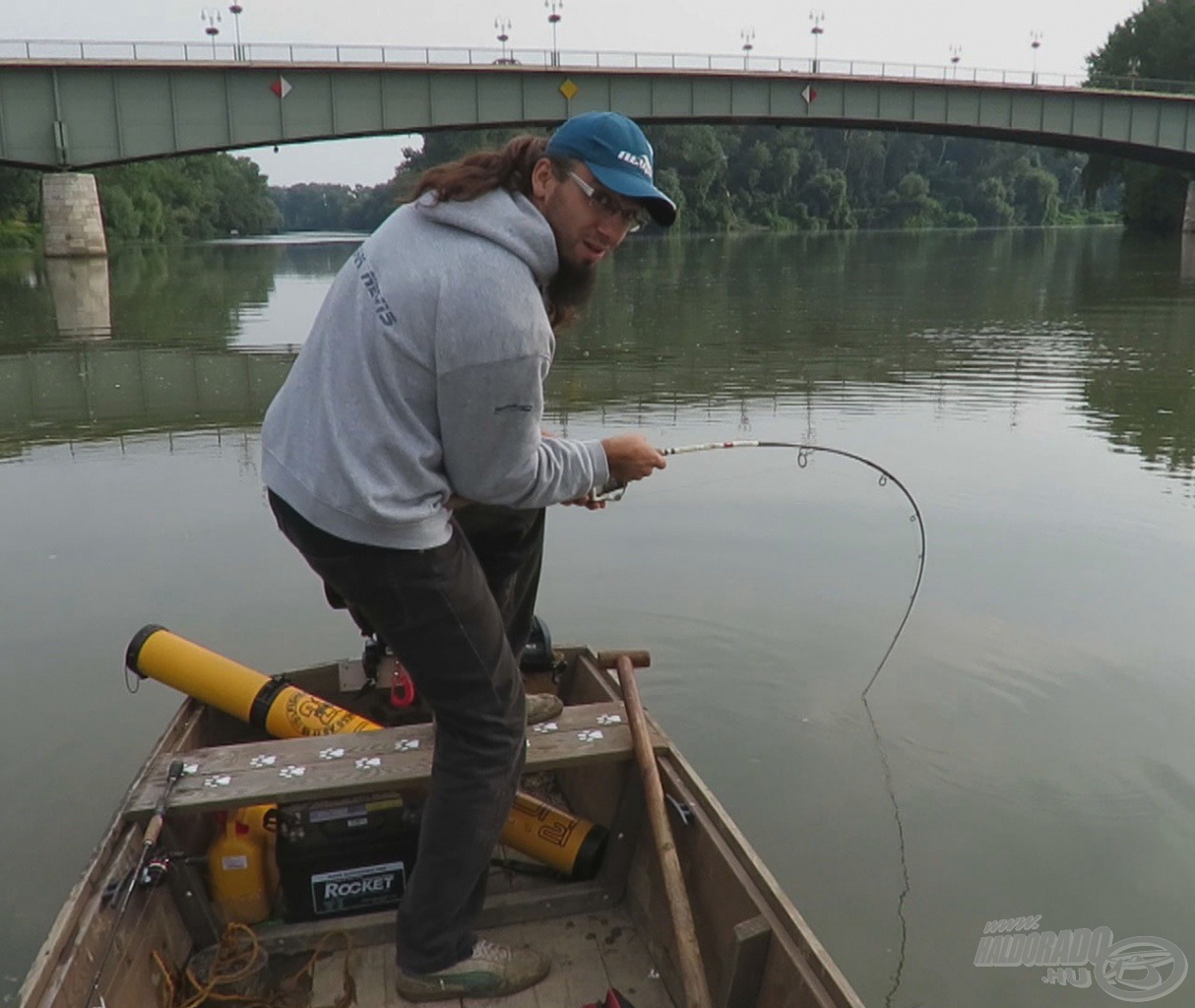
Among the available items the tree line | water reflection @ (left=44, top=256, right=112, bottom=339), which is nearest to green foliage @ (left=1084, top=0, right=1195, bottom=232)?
the tree line

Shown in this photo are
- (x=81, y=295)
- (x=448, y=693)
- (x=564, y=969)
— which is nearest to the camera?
(x=448, y=693)

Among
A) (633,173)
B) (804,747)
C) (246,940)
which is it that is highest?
(633,173)

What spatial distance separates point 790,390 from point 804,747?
29.1ft

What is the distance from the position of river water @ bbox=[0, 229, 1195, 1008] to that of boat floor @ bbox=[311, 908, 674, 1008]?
0.92 m

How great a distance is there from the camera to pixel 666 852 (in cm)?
317

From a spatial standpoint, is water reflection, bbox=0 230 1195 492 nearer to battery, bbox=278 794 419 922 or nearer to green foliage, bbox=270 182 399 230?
battery, bbox=278 794 419 922

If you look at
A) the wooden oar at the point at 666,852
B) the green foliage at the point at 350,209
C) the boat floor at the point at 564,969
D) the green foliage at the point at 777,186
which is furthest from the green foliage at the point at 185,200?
the boat floor at the point at 564,969

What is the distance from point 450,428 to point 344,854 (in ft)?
5.58

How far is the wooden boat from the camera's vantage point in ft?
9.54

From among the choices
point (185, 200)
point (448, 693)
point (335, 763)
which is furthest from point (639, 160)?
point (185, 200)

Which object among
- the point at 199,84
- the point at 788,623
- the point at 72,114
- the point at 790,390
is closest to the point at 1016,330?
the point at 790,390

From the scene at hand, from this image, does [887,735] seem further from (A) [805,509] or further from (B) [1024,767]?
(A) [805,509]

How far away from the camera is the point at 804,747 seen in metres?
5.46

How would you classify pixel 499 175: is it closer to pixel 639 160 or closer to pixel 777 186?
pixel 639 160
